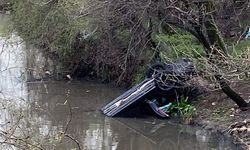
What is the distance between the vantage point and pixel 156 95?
46.1 ft

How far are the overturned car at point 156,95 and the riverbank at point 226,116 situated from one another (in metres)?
0.49

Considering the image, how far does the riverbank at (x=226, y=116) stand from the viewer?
11.7m

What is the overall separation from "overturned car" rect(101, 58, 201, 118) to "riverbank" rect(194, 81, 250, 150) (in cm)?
49

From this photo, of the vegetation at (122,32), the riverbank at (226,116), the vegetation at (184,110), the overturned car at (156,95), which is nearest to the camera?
the riverbank at (226,116)

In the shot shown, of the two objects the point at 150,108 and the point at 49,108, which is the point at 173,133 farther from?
the point at 49,108

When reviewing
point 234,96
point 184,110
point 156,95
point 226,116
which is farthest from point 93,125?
point 234,96

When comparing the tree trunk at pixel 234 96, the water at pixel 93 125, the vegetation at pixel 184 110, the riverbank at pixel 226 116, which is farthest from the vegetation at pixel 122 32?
the vegetation at pixel 184 110

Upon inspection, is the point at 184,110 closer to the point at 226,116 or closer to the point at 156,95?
the point at 156,95

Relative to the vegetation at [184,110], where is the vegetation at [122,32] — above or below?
above

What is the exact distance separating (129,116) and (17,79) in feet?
15.7

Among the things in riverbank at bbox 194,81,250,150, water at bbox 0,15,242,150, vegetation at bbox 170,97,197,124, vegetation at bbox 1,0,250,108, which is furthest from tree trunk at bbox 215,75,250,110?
vegetation at bbox 170,97,197,124

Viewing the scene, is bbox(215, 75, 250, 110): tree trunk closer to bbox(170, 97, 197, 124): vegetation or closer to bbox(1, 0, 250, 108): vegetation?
bbox(1, 0, 250, 108): vegetation

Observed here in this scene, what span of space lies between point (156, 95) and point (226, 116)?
1.93m

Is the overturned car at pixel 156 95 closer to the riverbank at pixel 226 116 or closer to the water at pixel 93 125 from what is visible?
the water at pixel 93 125
